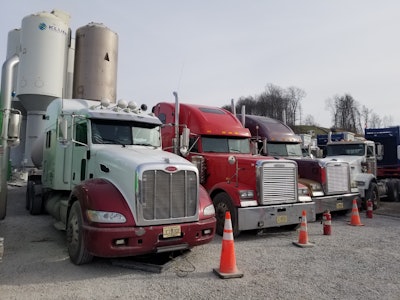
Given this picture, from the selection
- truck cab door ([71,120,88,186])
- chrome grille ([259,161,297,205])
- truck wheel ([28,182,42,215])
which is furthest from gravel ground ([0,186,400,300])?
truck wheel ([28,182,42,215])

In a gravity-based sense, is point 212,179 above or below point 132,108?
below

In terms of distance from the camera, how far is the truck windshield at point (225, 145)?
9.18m

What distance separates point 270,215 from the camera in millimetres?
7379

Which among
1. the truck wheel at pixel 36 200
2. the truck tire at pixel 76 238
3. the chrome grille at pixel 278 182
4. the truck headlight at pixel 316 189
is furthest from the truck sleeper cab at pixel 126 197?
the truck headlight at pixel 316 189

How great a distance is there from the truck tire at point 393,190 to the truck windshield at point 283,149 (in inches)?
248

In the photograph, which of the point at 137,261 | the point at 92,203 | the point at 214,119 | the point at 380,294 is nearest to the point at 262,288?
the point at 380,294

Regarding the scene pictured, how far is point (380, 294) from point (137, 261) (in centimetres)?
363

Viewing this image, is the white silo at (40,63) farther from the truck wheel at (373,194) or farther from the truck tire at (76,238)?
the truck wheel at (373,194)

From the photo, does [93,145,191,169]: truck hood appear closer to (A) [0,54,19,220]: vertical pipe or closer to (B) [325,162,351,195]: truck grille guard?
(A) [0,54,19,220]: vertical pipe

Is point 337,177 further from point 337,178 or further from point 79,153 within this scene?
point 79,153

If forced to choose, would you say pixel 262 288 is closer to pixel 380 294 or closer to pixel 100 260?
pixel 380 294

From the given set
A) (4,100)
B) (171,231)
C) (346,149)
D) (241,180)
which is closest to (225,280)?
(171,231)

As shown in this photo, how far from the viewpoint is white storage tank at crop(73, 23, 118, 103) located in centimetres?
1673

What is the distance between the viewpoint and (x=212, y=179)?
334 inches
